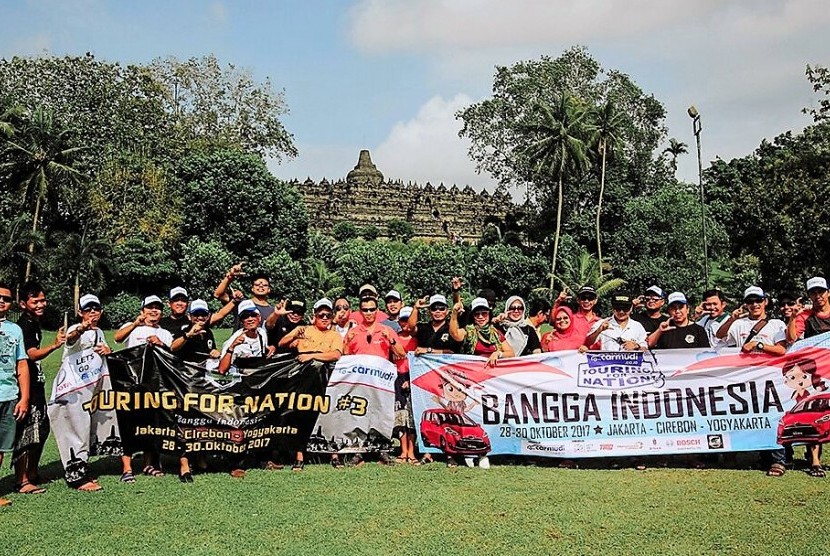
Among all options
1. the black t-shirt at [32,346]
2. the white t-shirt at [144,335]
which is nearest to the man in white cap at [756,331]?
the white t-shirt at [144,335]

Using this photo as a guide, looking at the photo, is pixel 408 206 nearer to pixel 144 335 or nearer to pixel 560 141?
pixel 560 141

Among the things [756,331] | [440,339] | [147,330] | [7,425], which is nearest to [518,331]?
[440,339]

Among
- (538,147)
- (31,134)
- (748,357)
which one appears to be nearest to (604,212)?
(538,147)

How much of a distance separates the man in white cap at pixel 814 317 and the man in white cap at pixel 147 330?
20.8 ft

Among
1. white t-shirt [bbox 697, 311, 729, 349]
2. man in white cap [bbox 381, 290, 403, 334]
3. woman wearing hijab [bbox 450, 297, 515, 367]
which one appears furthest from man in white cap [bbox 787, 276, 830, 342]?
man in white cap [bbox 381, 290, 403, 334]

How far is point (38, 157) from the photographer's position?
34281 millimetres

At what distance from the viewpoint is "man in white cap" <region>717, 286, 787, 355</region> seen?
24.8ft

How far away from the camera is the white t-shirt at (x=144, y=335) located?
24.9ft

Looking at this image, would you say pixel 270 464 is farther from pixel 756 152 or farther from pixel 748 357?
pixel 756 152

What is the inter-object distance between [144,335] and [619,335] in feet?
16.2

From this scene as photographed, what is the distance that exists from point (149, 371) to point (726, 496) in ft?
17.9

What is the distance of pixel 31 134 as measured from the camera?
1357 inches

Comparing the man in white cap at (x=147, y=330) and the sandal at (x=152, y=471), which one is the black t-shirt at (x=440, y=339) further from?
the sandal at (x=152, y=471)

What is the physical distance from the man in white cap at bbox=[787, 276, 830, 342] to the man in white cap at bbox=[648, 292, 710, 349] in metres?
0.84
